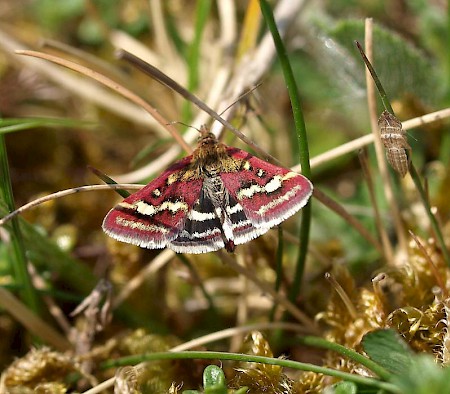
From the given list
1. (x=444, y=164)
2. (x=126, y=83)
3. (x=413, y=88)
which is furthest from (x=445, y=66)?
(x=126, y=83)

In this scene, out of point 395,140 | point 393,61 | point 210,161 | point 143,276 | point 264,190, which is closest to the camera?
point 395,140

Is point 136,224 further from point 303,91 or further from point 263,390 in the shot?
point 303,91

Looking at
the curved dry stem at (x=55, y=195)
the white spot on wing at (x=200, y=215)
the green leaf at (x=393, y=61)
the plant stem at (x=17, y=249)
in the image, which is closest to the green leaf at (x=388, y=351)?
the white spot on wing at (x=200, y=215)

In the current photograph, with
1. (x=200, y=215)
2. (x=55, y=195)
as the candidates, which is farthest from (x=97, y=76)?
(x=200, y=215)

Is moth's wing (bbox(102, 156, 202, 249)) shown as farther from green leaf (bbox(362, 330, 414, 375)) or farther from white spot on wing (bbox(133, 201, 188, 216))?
green leaf (bbox(362, 330, 414, 375))

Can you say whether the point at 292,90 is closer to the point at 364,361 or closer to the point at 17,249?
the point at 364,361

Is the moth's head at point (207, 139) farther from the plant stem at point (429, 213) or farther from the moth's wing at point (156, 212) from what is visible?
the plant stem at point (429, 213)

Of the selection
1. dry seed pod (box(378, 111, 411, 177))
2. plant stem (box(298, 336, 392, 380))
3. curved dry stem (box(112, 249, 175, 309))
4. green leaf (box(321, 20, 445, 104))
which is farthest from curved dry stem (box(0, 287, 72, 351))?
green leaf (box(321, 20, 445, 104))
